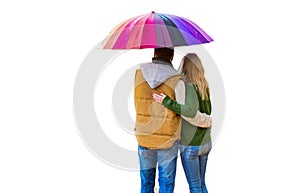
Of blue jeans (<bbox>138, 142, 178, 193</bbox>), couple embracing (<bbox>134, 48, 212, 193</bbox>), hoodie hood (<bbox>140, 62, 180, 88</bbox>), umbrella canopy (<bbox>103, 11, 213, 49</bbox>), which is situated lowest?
blue jeans (<bbox>138, 142, 178, 193</bbox>)

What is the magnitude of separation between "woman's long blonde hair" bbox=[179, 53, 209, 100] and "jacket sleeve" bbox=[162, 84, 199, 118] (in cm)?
14

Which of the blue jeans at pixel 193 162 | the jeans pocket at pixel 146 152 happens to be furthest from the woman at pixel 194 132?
the jeans pocket at pixel 146 152

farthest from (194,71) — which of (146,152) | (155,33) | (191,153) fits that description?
(146,152)

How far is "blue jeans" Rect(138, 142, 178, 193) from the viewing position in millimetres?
4895

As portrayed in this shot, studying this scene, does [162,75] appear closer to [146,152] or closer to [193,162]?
[146,152]

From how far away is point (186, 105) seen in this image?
4.77 meters

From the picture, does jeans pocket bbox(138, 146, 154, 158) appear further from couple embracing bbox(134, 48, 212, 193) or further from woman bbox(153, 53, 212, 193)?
woman bbox(153, 53, 212, 193)

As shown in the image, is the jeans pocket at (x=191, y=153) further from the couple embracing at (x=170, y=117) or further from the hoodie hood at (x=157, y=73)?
the hoodie hood at (x=157, y=73)

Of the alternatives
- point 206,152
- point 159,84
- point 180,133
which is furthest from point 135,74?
point 206,152

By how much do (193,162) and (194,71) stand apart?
88 centimetres

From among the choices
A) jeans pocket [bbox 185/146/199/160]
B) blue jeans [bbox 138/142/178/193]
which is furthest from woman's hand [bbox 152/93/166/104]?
jeans pocket [bbox 185/146/199/160]

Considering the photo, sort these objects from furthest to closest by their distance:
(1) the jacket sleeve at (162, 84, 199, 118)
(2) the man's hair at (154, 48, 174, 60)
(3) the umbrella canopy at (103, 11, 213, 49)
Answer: (2) the man's hair at (154, 48, 174, 60) < (1) the jacket sleeve at (162, 84, 199, 118) < (3) the umbrella canopy at (103, 11, 213, 49)

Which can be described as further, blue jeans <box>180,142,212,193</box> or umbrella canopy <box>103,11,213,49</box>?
blue jeans <box>180,142,212,193</box>

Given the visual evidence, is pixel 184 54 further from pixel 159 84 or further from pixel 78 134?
pixel 78 134
